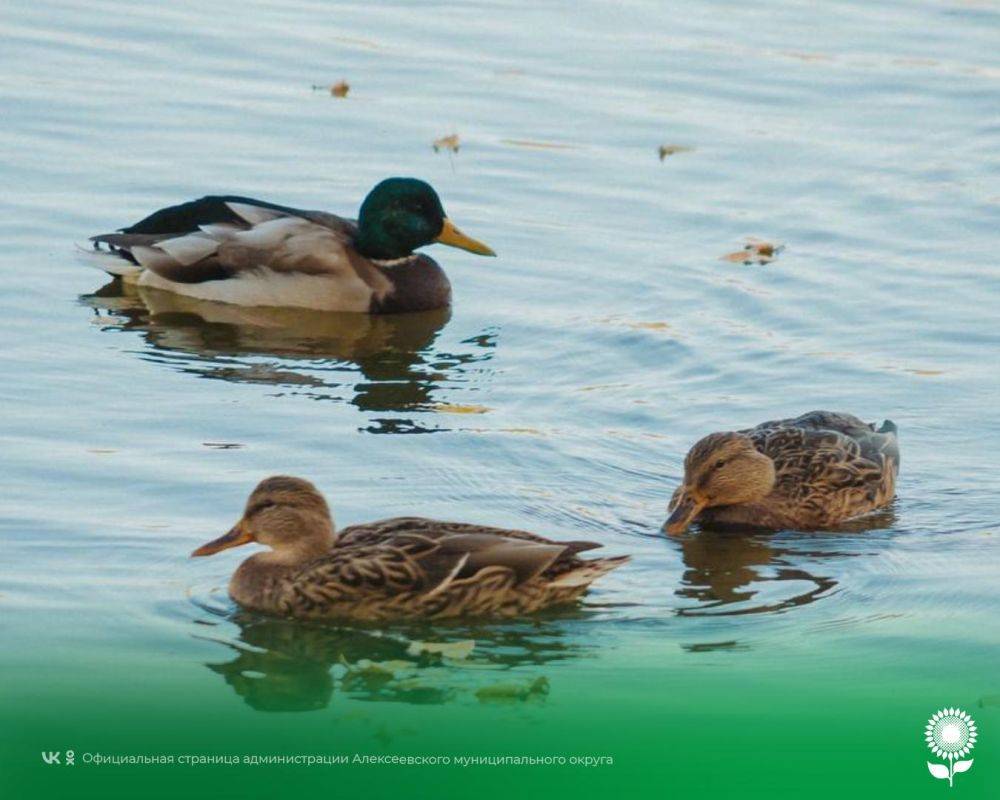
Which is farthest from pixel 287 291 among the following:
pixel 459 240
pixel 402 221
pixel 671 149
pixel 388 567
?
pixel 388 567

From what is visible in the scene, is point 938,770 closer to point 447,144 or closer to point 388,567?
point 388,567

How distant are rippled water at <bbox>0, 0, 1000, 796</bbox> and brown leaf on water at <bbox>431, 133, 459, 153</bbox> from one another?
0.11 meters

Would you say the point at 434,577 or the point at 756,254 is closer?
the point at 434,577

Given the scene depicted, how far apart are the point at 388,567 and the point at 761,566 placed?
2.11m

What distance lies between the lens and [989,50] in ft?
69.3

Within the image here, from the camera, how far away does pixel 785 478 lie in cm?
1119

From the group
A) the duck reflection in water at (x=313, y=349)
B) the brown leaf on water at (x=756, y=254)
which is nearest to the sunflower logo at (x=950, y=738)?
the duck reflection in water at (x=313, y=349)

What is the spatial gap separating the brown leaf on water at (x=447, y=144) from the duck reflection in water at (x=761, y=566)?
24.2 feet

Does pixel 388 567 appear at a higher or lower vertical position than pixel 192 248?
lower

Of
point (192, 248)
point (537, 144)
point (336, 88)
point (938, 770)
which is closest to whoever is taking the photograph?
point (938, 770)

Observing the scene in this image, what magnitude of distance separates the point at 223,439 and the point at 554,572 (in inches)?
115

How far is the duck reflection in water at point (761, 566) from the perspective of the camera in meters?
9.74

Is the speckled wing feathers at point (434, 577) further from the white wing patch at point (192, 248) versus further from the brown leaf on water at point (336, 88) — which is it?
the brown leaf on water at point (336, 88)

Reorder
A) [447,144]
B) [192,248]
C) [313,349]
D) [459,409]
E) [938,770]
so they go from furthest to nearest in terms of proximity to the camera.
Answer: [447,144]
[192,248]
[313,349]
[459,409]
[938,770]
